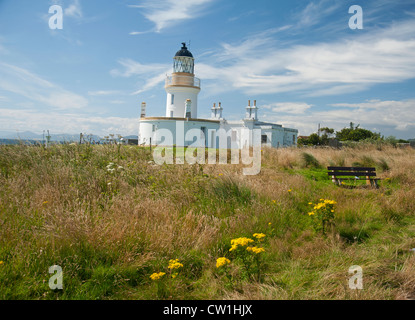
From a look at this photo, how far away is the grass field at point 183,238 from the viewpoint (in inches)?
126

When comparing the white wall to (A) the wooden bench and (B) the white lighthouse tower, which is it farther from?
(A) the wooden bench

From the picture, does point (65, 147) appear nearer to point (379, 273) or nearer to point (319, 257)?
point (319, 257)

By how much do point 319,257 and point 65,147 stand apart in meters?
7.41

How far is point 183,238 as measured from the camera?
407 centimetres

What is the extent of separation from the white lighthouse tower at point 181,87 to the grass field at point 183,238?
25.7 metres

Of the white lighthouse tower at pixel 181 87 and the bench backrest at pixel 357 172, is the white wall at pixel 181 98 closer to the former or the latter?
the white lighthouse tower at pixel 181 87

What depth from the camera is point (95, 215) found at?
446 centimetres

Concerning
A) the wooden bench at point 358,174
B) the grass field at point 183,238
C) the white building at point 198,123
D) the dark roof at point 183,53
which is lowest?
the grass field at point 183,238

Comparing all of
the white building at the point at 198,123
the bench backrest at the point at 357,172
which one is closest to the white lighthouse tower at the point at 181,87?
the white building at the point at 198,123

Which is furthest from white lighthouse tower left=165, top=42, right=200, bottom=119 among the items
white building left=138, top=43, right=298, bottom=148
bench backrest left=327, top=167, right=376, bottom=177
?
bench backrest left=327, top=167, right=376, bottom=177

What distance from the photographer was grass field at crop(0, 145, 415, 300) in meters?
3.21
